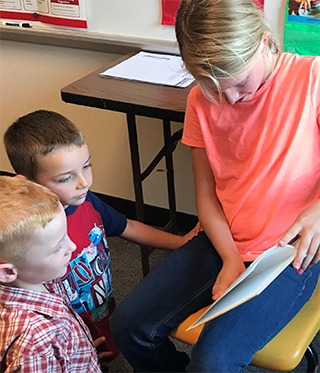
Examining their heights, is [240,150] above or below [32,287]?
above

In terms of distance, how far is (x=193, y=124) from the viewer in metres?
1.14

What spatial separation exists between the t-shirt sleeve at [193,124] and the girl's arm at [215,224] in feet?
0.08

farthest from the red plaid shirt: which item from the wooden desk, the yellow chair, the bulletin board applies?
the bulletin board

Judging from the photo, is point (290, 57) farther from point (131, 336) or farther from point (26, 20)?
point (26, 20)

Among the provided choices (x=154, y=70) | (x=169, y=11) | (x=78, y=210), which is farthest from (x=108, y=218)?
(x=169, y=11)

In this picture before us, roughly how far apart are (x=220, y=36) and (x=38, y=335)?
26.8 inches

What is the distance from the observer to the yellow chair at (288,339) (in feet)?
3.00

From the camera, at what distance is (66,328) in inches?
38.3

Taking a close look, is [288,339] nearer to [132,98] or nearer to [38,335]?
[38,335]

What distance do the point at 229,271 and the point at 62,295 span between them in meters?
0.40

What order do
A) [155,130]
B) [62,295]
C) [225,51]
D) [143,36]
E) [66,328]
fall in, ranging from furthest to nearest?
[155,130], [143,36], [62,295], [66,328], [225,51]

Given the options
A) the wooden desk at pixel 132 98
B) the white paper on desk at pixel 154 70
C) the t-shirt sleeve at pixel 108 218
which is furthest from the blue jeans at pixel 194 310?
the white paper on desk at pixel 154 70

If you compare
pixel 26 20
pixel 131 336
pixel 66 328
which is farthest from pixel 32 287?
pixel 26 20

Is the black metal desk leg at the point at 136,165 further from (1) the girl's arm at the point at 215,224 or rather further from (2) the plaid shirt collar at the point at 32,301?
(2) the plaid shirt collar at the point at 32,301
